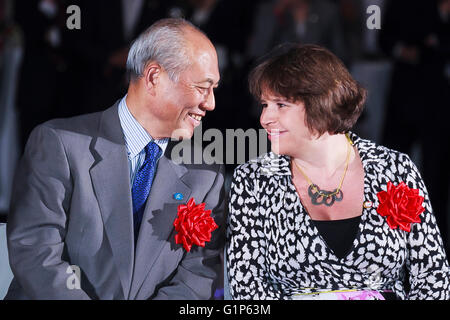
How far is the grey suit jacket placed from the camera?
2.01 m

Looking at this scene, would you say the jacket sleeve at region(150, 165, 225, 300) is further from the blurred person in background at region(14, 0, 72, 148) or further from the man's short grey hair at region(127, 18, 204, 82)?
the blurred person in background at region(14, 0, 72, 148)

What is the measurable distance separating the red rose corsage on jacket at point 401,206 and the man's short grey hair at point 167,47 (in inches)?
33.6

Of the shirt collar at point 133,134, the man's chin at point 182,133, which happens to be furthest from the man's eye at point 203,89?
the shirt collar at point 133,134

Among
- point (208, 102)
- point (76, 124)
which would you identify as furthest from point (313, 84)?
point (76, 124)

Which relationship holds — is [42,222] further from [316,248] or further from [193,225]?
[316,248]

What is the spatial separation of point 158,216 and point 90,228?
0.77 ft

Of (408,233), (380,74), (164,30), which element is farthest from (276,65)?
(380,74)

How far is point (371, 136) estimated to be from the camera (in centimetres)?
448

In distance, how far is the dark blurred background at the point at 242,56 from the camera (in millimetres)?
3908

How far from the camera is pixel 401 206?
84.7 inches

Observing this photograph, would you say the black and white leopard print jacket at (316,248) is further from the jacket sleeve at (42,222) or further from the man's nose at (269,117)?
the jacket sleeve at (42,222)

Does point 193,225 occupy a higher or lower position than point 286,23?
lower

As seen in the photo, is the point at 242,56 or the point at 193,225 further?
→ the point at 242,56
